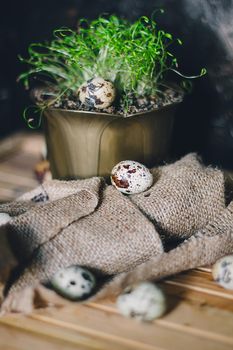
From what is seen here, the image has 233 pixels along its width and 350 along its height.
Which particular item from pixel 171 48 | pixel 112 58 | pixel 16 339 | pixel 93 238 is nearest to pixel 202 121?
pixel 171 48

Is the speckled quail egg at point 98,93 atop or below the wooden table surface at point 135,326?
atop

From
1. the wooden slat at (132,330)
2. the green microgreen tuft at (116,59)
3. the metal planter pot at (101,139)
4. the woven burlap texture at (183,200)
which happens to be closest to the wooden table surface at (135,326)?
the wooden slat at (132,330)

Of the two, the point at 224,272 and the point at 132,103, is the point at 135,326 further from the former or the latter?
the point at 132,103

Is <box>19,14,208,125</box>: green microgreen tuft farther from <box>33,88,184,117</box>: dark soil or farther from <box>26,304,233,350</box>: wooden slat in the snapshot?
<box>26,304,233,350</box>: wooden slat

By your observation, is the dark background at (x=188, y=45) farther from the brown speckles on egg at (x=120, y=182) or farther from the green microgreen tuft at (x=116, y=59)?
the brown speckles on egg at (x=120, y=182)

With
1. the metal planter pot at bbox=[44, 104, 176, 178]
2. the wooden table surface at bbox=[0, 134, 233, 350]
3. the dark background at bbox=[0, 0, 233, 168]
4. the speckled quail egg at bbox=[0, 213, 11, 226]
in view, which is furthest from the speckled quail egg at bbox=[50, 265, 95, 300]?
the dark background at bbox=[0, 0, 233, 168]

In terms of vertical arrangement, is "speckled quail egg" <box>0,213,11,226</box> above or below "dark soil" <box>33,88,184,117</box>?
below

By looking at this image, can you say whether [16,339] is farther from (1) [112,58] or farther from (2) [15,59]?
(2) [15,59]
